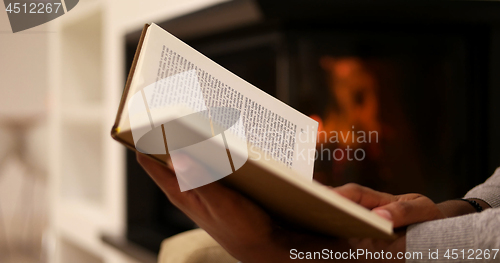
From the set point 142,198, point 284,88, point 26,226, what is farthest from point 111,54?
point 284,88

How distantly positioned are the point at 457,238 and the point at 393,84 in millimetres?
737

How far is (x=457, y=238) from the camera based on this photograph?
27 cm

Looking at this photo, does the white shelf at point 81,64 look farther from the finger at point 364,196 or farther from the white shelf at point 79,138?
the finger at point 364,196

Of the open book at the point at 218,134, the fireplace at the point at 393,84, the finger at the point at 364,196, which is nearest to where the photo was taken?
the open book at the point at 218,134

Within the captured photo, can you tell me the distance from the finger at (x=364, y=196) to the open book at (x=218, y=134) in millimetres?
49

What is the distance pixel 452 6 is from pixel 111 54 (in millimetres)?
1175

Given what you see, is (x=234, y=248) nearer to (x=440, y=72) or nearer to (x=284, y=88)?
(x=284, y=88)

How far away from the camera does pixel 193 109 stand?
0.79ft

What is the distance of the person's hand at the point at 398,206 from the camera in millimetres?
285

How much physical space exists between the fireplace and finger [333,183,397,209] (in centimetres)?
59

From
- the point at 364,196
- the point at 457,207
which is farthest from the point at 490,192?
the point at 364,196

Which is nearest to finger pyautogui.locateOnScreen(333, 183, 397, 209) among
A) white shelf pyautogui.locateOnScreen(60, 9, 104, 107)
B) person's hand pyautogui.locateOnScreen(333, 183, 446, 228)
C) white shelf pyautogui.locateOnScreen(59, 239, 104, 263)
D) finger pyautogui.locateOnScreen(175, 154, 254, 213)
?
person's hand pyautogui.locateOnScreen(333, 183, 446, 228)

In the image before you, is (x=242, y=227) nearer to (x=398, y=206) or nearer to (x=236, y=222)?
(x=236, y=222)

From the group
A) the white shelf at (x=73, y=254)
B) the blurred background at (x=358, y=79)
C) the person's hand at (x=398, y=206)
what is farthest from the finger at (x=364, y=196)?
the white shelf at (x=73, y=254)
